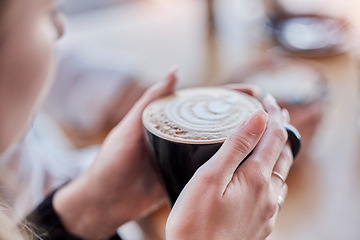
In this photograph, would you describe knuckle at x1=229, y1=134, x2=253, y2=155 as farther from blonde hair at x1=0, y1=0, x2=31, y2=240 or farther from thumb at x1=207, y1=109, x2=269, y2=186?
blonde hair at x1=0, y1=0, x2=31, y2=240

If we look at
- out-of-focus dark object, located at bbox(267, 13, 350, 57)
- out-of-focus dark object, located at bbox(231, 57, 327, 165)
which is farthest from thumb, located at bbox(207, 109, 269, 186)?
out-of-focus dark object, located at bbox(267, 13, 350, 57)

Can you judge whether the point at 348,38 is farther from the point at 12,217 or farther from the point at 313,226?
the point at 12,217

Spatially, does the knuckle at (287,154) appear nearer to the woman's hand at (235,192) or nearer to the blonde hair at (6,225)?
the woman's hand at (235,192)

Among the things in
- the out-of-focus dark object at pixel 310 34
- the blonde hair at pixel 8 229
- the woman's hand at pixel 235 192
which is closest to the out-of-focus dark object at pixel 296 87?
the out-of-focus dark object at pixel 310 34

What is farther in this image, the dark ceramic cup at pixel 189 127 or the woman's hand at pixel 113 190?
the woman's hand at pixel 113 190

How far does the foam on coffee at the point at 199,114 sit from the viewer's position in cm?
50

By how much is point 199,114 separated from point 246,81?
1.36 feet

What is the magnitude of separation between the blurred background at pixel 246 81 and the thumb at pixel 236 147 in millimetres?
277

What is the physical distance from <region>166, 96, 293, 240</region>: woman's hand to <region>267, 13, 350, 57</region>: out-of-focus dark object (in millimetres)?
759

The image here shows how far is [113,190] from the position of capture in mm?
707

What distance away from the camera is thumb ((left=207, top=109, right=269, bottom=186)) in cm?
46

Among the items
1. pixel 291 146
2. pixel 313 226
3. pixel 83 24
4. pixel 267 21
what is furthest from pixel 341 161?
pixel 83 24

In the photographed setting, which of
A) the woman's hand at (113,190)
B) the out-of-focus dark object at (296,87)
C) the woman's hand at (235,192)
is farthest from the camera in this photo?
the out-of-focus dark object at (296,87)

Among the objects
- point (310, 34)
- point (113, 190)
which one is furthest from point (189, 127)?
point (310, 34)
